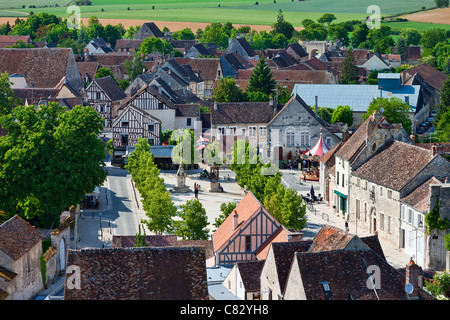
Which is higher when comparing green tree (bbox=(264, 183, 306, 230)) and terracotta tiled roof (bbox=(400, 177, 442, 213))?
terracotta tiled roof (bbox=(400, 177, 442, 213))

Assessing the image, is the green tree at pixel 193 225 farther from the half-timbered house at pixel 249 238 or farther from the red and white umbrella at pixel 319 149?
the red and white umbrella at pixel 319 149

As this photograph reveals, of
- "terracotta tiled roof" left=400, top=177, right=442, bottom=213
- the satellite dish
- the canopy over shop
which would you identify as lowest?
the canopy over shop

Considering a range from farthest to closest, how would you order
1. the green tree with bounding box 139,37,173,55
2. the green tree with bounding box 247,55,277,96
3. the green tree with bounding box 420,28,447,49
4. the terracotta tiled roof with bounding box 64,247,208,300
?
the green tree with bounding box 420,28,447,49, the green tree with bounding box 139,37,173,55, the green tree with bounding box 247,55,277,96, the terracotta tiled roof with bounding box 64,247,208,300

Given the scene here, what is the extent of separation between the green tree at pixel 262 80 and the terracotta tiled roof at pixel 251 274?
7594 centimetres

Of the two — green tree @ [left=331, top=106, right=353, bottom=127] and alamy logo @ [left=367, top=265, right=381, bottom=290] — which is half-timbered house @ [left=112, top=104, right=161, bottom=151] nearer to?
green tree @ [left=331, top=106, right=353, bottom=127]

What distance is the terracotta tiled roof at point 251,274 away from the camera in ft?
135

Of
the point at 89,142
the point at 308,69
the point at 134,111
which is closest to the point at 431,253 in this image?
the point at 89,142

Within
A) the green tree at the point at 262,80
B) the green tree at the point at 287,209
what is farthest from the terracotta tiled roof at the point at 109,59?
the green tree at the point at 287,209

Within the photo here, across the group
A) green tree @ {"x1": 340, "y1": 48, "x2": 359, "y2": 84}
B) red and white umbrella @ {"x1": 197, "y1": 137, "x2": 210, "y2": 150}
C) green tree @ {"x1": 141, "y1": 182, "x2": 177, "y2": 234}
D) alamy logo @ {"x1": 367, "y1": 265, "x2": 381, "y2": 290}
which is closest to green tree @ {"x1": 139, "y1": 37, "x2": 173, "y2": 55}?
green tree @ {"x1": 340, "y1": 48, "x2": 359, "y2": 84}

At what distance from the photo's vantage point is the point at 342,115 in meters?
97.9

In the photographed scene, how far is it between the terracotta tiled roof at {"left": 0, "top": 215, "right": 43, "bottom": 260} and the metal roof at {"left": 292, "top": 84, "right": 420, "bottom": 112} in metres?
59.5

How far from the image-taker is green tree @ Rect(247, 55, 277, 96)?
384 ft

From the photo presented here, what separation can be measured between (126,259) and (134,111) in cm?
5783
